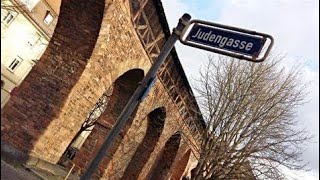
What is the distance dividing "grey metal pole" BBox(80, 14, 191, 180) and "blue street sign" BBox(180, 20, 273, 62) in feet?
0.34

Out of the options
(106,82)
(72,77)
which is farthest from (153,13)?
(72,77)

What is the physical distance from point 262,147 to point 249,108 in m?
1.46

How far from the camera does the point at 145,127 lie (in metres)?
14.4

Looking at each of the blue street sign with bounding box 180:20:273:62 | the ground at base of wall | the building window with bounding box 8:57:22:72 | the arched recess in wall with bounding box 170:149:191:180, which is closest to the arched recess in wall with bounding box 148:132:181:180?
the arched recess in wall with bounding box 170:149:191:180

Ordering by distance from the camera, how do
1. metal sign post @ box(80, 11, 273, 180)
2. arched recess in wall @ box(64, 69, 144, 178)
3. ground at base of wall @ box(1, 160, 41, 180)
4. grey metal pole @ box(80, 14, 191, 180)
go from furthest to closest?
arched recess in wall @ box(64, 69, 144, 178) < ground at base of wall @ box(1, 160, 41, 180) < metal sign post @ box(80, 11, 273, 180) < grey metal pole @ box(80, 14, 191, 180)

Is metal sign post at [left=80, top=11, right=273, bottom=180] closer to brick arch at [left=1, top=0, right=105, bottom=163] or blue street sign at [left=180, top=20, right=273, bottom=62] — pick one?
blue street sign at [left=180, top=20, right=273, bottom=62]

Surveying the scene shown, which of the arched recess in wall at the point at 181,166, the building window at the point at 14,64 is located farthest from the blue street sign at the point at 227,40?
the building window at the point at 14,64

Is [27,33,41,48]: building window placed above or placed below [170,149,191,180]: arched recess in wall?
above

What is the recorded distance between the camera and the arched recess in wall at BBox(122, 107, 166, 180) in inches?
564

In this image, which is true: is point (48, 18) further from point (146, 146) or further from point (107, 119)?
point (107, 119)

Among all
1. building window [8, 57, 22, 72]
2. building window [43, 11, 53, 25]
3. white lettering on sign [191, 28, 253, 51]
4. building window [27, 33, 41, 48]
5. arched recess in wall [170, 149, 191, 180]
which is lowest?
white lettering on sign [191, 28, 253, 51]

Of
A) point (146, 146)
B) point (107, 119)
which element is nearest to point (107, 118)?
point (107, 119)

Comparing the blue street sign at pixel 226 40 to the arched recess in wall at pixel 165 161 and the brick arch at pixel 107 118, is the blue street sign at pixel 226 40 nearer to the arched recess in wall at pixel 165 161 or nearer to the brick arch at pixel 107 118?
the brick arch at pixel 107 118

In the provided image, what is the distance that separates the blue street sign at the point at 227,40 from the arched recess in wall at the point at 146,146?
33.6 ft
